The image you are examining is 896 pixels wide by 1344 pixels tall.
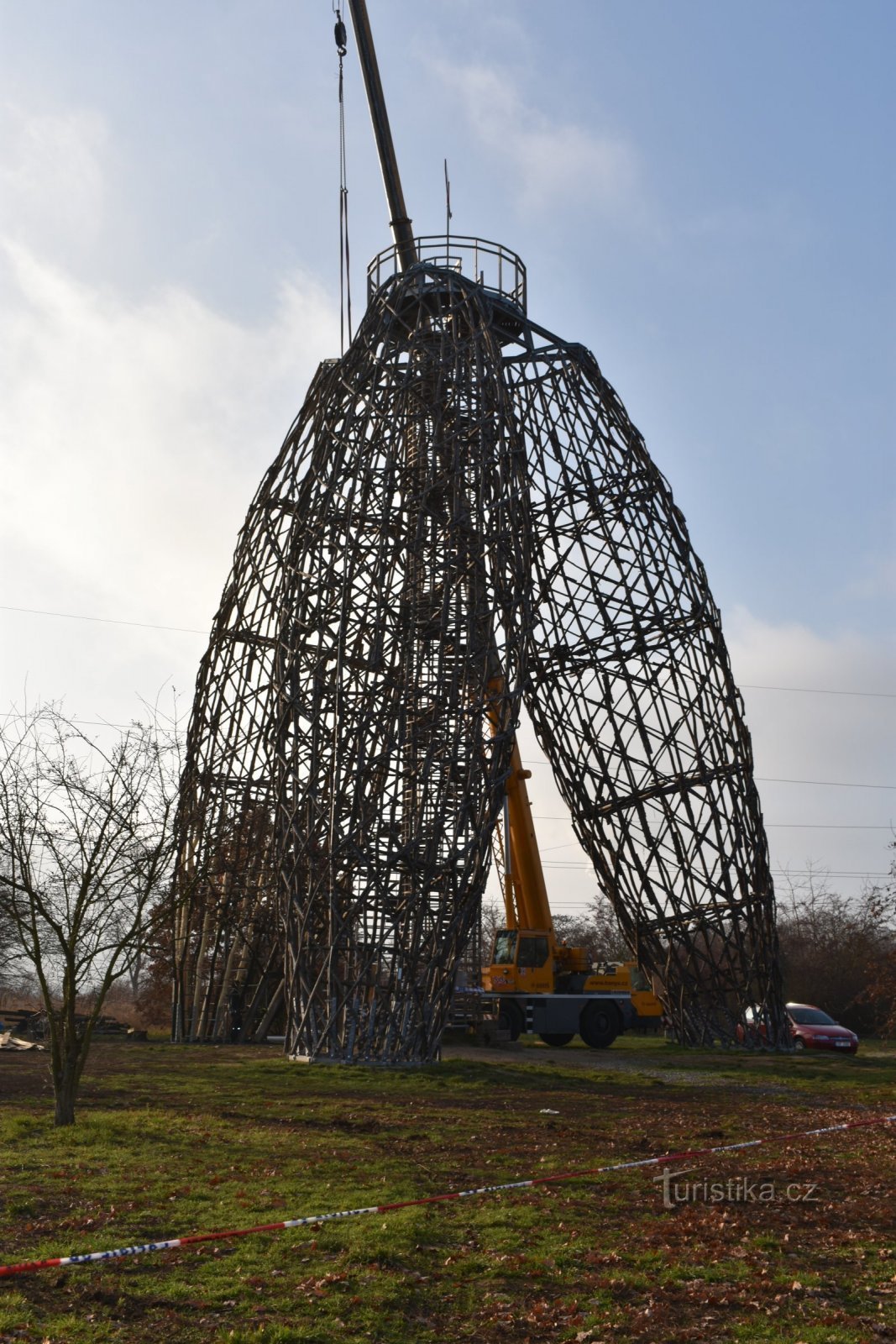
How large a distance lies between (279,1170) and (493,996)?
1479 cm

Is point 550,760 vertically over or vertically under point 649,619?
under

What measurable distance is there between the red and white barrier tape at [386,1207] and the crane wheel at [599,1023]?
12.4 metres

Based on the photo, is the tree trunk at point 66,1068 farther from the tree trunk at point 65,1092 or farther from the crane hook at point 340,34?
the crane hook at point 340,34

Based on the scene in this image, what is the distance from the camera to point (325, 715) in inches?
722

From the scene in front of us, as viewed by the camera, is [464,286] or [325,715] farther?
[464,286]

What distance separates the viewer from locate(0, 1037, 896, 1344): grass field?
5.93 meters

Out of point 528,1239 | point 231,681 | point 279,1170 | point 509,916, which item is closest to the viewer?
point 528,1239

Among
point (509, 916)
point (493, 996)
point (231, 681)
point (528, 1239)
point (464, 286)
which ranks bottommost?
point (528, 1239)

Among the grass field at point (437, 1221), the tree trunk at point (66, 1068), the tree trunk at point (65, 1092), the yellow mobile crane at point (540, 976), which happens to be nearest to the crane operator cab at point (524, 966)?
the yellow mobile crane at point (540, 976)

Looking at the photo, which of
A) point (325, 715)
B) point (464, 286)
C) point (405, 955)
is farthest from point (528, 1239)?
point (464, 286)

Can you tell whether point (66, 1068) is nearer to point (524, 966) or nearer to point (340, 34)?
point (524, 966)

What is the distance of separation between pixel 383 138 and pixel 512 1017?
18.3 meters

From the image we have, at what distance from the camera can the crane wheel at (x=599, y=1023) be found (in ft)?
79.2

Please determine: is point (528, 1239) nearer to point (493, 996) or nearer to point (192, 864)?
point (192, 864)
